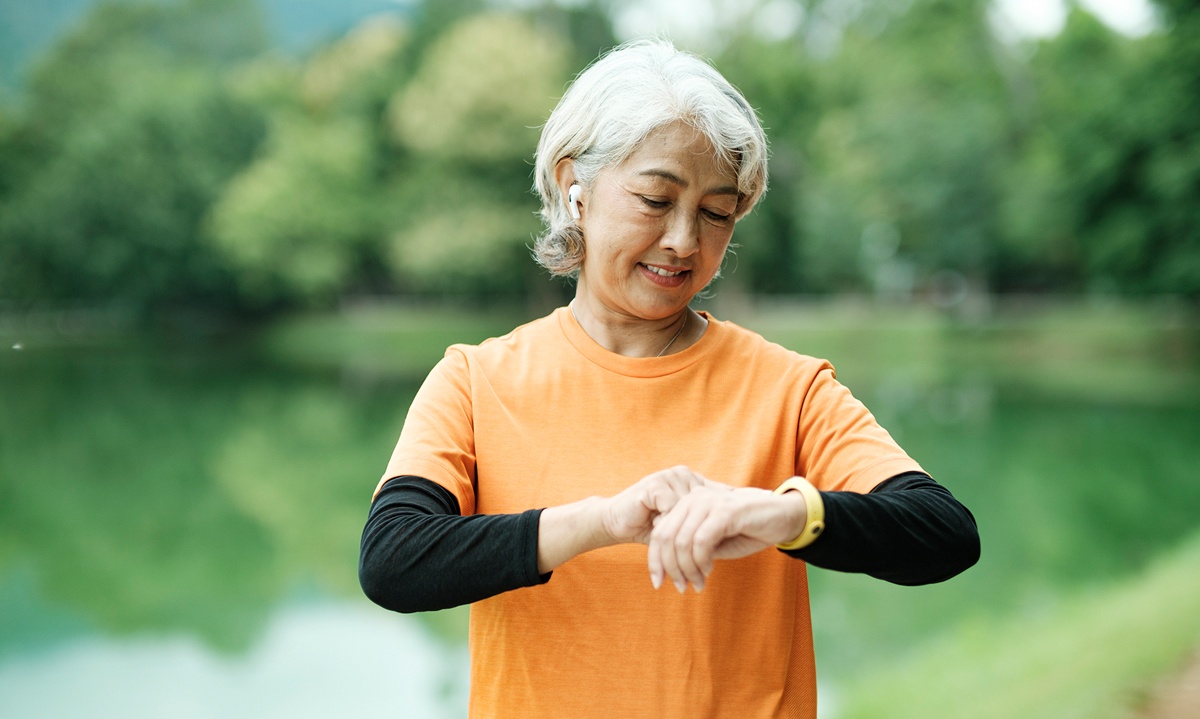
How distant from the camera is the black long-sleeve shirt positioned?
3.31ft

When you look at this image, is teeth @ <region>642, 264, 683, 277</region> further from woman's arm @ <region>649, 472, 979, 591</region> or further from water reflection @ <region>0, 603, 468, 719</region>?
water reflection @ <region>0, 603, 468, 719</region>

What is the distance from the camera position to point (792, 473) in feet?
4.01

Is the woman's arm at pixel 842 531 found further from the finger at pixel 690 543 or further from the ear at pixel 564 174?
the ear at pixel 564 174

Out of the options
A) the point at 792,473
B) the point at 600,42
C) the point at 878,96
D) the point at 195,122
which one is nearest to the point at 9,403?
the point at 195,122

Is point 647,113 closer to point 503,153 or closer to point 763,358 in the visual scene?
point 763,358

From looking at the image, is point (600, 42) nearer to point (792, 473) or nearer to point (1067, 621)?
point (1067, 621)

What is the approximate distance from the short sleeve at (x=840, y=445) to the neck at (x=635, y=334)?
0.20 meters

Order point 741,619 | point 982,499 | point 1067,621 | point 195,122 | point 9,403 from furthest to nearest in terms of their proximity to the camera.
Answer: point 195,122 < point 9,403 < point 982,499 < point 1067,621 < point 741,619

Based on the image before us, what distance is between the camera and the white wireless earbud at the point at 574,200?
126 cm

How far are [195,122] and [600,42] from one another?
9047 millimetres

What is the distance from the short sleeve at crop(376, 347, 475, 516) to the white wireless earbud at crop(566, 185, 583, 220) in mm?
262

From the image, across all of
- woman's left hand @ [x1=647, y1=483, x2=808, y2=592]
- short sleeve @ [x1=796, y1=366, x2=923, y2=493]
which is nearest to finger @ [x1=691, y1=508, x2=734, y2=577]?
woman's left hand @ [x1=647, y1=483, x2=808, y2=592]

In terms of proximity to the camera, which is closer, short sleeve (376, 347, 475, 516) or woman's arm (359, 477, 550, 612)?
woman's arm (359, 477, 550, 612)

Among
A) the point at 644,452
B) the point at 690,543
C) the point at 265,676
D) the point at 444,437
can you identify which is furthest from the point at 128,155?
the point at 690,543
